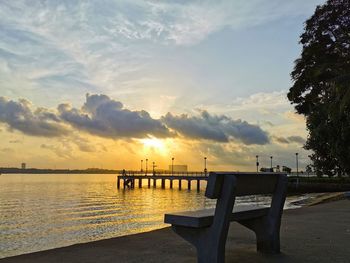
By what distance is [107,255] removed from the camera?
736cm

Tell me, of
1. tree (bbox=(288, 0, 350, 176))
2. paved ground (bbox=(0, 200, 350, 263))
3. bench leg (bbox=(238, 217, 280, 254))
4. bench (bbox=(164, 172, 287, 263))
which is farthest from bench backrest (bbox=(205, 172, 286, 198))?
tree (bbox=(288, 0, 350, 176))

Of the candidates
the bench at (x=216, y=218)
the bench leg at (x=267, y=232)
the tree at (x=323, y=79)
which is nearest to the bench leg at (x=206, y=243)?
the bench at (x=216, y=218)

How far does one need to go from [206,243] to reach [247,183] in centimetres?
105

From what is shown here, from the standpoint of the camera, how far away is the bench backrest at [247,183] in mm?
5273

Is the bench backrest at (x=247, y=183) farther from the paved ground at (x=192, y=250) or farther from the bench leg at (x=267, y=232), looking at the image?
the paved ground at (x=192, y=250)

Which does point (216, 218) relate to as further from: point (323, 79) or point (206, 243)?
point (323, 79)

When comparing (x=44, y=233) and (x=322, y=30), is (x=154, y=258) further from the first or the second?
(x=322, y=30)

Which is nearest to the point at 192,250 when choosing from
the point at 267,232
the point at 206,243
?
the point at 267,232

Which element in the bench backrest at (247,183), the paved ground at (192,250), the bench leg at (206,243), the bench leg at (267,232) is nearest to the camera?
the bench backrest at (247,183)

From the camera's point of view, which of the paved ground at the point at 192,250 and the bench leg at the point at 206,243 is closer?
the bench leg at the point at 206,243

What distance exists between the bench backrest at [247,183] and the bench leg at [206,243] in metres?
0.58

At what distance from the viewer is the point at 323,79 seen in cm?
3450

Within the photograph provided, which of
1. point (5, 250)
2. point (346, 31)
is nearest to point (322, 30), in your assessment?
point (346, 31)

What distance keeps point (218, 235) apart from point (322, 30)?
113ft
